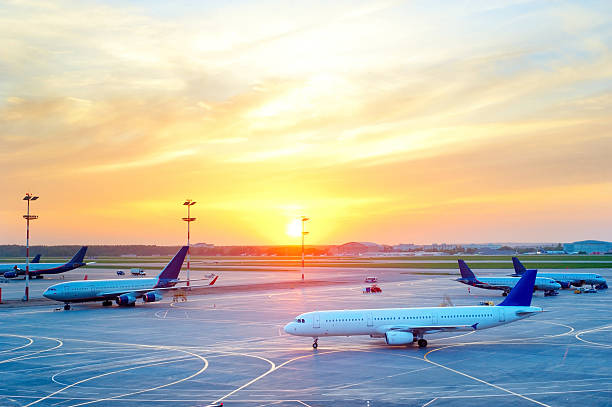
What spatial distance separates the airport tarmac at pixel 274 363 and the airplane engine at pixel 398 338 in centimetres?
99

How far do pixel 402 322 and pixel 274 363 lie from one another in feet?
45.2

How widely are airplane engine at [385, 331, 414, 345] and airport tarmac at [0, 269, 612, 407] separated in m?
0.99

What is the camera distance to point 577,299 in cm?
9631

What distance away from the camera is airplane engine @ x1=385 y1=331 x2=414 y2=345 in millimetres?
50062

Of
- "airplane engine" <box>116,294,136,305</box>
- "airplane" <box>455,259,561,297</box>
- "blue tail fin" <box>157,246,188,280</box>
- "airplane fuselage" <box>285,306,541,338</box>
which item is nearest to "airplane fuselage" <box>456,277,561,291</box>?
"airplane" <box>455,259,561,297</box>

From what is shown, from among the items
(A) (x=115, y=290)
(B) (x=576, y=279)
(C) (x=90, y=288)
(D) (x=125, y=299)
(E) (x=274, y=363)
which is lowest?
(E) (x=274, y=363)

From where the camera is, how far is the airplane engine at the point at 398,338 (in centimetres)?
5006

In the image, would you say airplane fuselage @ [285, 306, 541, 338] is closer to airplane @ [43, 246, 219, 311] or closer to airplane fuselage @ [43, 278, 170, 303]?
airplane @ [43, 246, 219, 311]

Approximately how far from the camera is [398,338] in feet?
164

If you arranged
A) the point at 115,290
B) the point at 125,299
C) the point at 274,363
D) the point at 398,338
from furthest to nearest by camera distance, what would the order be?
the point at 115,290, the point at 125,299, the point at 398,338, the point at 274,363

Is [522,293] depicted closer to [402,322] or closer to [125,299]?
[402,322]

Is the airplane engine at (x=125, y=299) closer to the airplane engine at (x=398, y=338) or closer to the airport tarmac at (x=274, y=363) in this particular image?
the airport tarmac at (x=274, y=363)

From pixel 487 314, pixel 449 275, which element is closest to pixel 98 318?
pixel 487 314

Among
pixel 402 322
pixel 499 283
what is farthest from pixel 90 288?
pixel 499 283
